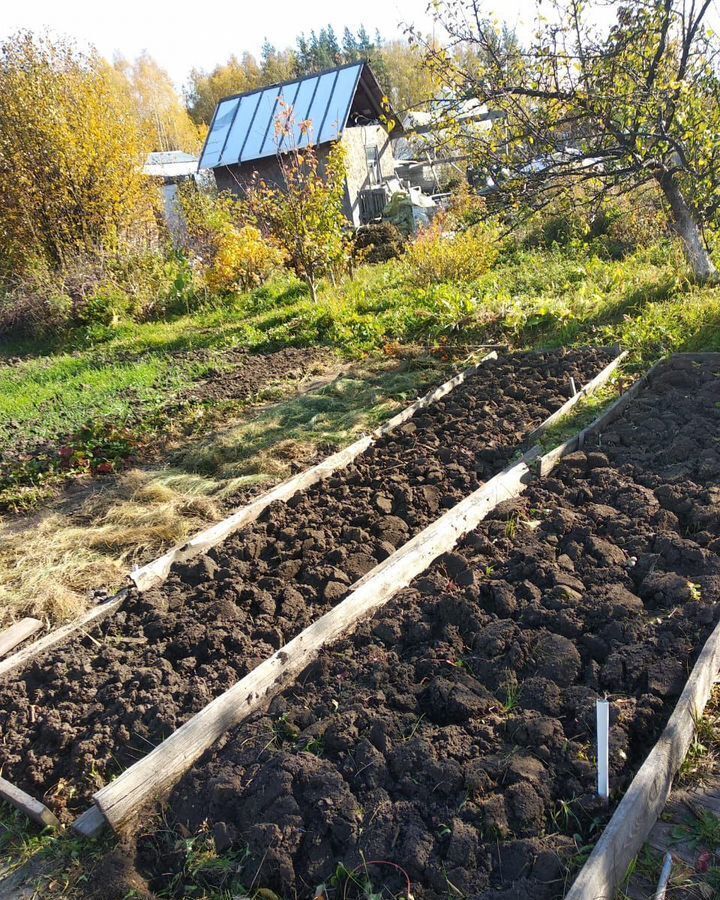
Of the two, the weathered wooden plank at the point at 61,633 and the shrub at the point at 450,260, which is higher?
the shrub at the point at 450,260

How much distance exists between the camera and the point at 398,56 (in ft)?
177

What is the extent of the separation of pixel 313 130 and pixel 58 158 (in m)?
10.3

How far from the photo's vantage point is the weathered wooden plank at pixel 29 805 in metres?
2.73

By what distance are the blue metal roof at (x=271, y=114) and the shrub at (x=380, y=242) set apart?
5.06 metres

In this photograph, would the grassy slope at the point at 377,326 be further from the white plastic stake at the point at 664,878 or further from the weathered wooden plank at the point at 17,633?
the white plastic stake at the point at 664,878

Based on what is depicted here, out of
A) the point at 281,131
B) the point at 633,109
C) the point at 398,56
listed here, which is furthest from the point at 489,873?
the point at 398,56

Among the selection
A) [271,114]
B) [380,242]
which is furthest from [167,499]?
[271,114]

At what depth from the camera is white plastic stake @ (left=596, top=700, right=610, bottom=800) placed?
224 centimetres

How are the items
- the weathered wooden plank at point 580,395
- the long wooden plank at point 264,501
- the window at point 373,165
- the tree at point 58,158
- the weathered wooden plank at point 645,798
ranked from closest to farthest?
the weathered wooden plank at point 645,798, the long wooden plank at point 264,501, the weathered wooden plank at point 580,395, the tree at point 58,158, the window at point 373,165

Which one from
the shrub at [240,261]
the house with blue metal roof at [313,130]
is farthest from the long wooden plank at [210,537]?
the house with blue metal roof at [313,130]

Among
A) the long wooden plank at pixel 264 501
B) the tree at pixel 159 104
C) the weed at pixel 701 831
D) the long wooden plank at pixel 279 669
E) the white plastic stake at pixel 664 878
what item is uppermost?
the tree at pixel 159 104

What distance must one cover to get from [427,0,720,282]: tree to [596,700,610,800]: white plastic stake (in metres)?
6.53

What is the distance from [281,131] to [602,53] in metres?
6.74

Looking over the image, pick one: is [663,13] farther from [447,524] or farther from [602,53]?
[447,524]
